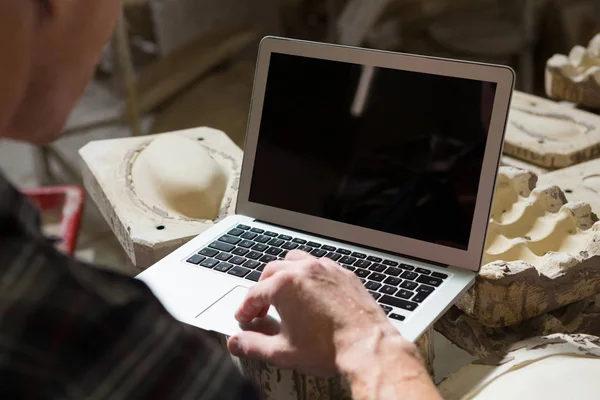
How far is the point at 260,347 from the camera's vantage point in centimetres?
72

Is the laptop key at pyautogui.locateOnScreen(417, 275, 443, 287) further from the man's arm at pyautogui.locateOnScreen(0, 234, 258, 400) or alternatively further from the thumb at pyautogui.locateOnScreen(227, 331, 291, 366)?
the man's arm at pyautogui.locateOnScreen(0, 234, 258, 400)

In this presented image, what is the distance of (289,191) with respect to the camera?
97 centimetres

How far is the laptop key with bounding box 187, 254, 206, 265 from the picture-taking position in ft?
Answer: 2.97

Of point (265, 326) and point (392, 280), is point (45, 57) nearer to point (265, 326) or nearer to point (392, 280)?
point (265, 326)

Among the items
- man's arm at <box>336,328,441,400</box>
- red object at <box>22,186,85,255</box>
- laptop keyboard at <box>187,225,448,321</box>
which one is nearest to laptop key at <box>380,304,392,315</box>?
laptop keyboard at <box>187,225,448,321</box>

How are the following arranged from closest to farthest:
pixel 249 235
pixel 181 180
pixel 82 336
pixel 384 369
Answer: pixel 82 336
pixel 384 369
pixel 249 235
pixel 181 180

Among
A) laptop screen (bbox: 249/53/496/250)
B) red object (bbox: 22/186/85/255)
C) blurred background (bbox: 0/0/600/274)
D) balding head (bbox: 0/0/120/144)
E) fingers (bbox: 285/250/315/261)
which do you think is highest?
balding head (bbox: 0/0/120/144)

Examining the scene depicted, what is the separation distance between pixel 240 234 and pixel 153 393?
0.55 meters

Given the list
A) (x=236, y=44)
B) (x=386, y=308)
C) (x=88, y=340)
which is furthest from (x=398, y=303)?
(x=236, y=44)

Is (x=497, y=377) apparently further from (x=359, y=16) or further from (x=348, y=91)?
(x=359, y=16)

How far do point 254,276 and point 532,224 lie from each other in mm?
437

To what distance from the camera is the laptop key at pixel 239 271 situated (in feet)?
2.84

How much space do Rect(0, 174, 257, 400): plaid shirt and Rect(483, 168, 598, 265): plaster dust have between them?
0.60 meters

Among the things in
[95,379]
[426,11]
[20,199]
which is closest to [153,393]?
[95,379]
